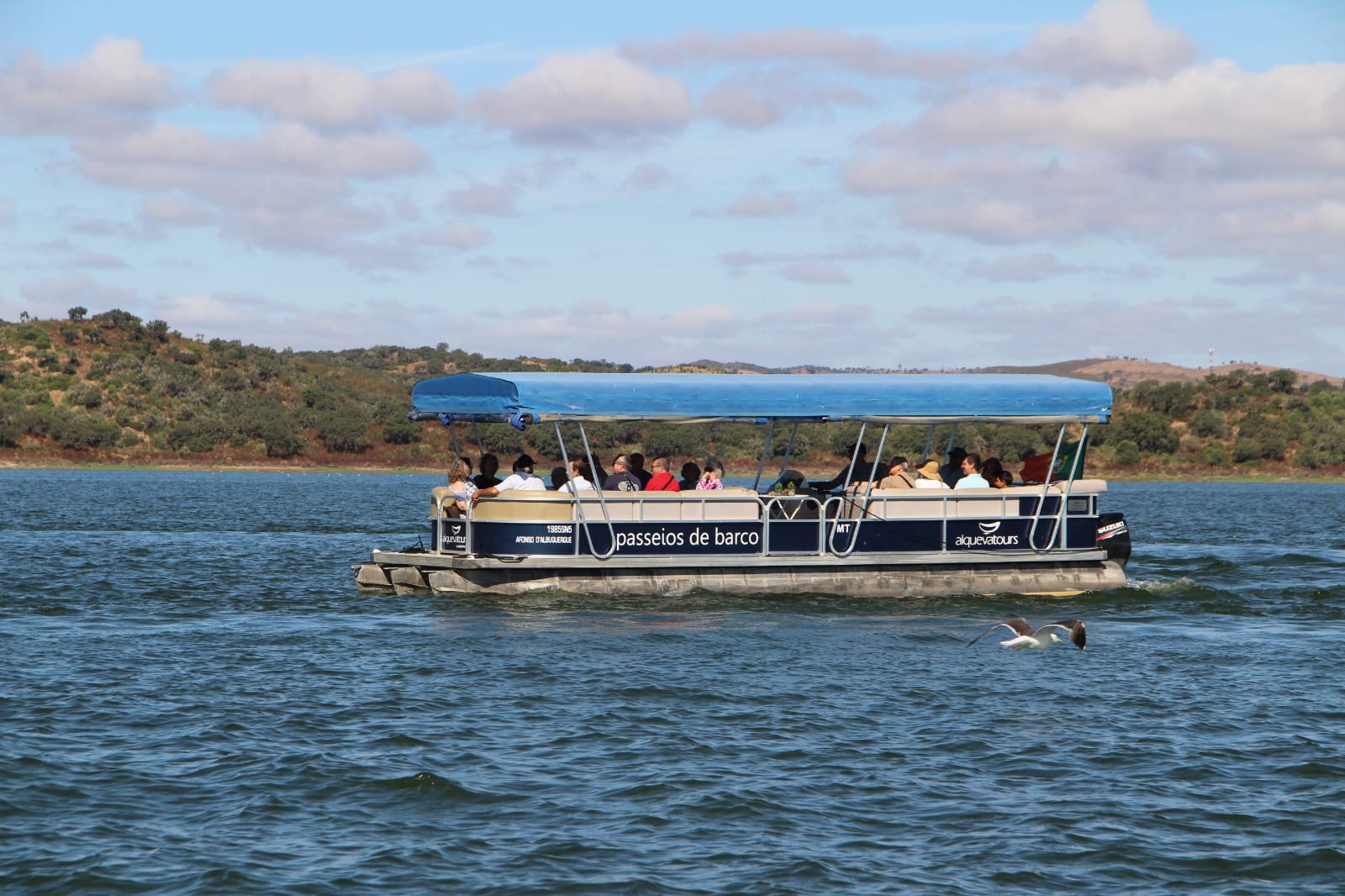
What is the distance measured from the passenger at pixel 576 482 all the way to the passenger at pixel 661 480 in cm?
83

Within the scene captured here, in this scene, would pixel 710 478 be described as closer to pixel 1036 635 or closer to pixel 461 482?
pixel 461 482

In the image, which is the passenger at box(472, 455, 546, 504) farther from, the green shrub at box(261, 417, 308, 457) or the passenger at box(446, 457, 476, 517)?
the green shrub at box(261, 417, 308, 457)

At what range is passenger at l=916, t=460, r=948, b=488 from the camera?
21.9m

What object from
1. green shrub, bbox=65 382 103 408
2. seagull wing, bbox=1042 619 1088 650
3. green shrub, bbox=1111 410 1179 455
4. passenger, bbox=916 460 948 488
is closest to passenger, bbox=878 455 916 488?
passenger, bbox=916 460 948 488

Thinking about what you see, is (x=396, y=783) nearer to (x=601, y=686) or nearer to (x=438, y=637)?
(x=601, y=686)

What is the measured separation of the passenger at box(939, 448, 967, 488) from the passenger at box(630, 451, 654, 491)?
471 cm

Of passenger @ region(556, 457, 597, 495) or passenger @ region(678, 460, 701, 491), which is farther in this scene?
passenger @ region(678, 460, 701, 491)

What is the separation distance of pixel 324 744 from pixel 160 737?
148cm

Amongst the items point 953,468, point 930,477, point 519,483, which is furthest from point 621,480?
point 953,468

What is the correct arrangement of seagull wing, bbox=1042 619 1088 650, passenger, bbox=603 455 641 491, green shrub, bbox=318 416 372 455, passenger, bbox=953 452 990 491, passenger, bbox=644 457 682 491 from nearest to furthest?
seagull wing, bbox=1042 619 1088 650, passenger, bbox=603 455 641 491, passenger, bbox=644 457 682 491, passenger, bbox=953 452 990 491, green shrub, bbox=318 416 372 455

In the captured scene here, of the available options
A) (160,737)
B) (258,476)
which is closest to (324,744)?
(160,737)

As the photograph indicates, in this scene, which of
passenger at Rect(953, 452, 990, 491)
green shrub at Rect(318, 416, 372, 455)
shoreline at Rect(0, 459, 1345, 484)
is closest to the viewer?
passenger at Rect(953, 452, 990, 491)

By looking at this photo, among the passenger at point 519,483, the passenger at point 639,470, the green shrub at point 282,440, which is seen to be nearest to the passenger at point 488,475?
the passenger at point 519,483

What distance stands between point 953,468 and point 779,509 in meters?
3.67
